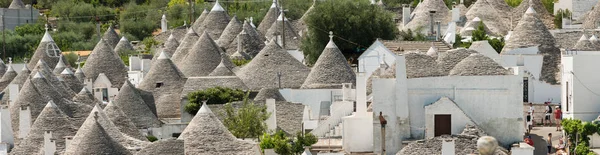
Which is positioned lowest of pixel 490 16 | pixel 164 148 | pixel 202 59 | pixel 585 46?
pixel 164 148

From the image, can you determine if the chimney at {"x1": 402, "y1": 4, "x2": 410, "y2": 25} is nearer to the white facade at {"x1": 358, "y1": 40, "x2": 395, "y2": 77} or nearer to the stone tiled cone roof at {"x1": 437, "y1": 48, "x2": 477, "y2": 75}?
the white facade at {"x1": 358, "y1": 40, "x2": 395, "y2": 77}

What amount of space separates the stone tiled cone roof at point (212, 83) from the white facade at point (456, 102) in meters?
11.3

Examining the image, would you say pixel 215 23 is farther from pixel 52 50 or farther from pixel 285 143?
pixel 285 143

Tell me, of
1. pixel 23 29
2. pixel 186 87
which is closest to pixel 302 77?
pixel 186 87

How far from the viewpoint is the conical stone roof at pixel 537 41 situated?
151 ft

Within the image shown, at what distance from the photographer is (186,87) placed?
4941 centimetres

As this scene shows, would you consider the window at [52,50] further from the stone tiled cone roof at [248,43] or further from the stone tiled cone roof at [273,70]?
the stone tiled cone roof at [273,70]

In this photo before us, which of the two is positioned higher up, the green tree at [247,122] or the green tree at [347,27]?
the green tree at [347,27]

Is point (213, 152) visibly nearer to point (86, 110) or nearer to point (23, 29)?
point (86, 110)

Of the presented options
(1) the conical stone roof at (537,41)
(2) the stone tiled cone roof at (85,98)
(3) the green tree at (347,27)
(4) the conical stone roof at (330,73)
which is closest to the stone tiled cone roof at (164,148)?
(2) the stone tiled cone roof at (85,98)

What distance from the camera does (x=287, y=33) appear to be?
61.3 meters

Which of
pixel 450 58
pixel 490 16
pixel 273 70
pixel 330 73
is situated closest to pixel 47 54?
pixel 273 70

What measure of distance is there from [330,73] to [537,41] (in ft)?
18.9

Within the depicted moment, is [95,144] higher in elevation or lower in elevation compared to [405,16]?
lower
